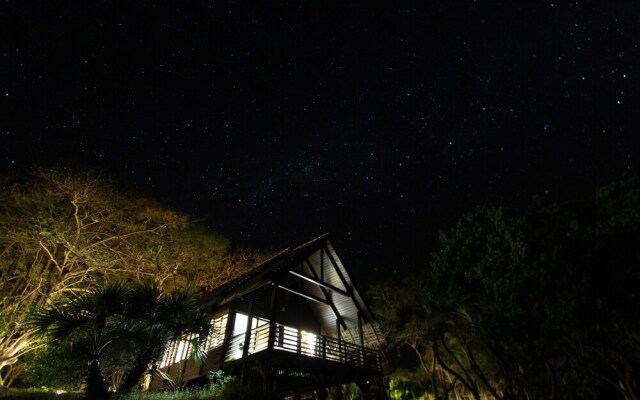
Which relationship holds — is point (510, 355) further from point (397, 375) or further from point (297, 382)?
point (397, 375)

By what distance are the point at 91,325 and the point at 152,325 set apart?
5.17ft

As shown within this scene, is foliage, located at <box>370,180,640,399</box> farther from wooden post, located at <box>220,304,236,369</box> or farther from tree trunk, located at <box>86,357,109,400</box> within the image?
tree trunk, located at <box>86,357,109,400</box>

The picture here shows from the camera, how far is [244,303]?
19.1 meters

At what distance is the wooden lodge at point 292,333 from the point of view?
624 inches

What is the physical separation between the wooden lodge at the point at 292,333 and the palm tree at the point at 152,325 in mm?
3582

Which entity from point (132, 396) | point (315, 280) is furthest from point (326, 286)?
point (132, 396)

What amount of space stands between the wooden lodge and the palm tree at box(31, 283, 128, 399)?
479cm

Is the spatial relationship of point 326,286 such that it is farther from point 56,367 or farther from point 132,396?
point 56,367

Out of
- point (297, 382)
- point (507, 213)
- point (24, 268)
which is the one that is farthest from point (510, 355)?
point (24, 268)

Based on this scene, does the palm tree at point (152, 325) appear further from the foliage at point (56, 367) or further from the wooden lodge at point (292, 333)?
the wooden lodge at point (292, 333)

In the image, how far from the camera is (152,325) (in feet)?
38.5

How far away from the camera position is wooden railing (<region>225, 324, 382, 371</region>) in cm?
1579

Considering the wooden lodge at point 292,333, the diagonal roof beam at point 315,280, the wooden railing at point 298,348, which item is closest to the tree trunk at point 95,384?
the wooden lodge at point 292,333

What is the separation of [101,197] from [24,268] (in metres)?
Answer: 5.21
